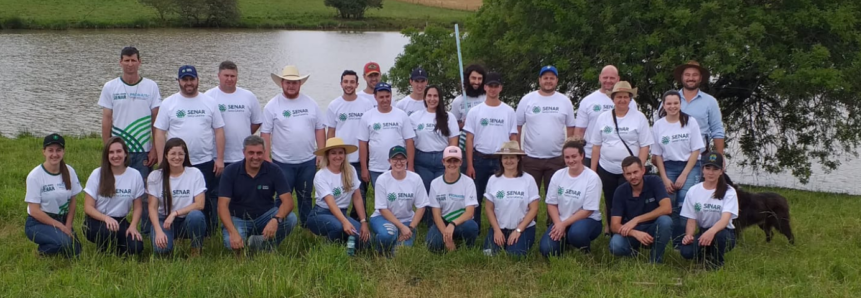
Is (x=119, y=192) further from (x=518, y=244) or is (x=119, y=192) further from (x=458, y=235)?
(x=518, y=244)

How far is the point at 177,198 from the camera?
6797 mm

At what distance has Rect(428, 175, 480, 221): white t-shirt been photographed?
7.11 m

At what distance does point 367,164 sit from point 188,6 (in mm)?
53337

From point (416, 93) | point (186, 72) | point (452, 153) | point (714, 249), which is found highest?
point (186, 72)

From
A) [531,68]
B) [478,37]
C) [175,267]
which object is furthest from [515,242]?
[478,37]

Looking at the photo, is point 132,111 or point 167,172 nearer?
point 167,172

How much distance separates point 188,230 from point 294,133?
149 centimetres

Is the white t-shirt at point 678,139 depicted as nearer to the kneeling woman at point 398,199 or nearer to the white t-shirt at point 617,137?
the white t-shirt at point 617,137

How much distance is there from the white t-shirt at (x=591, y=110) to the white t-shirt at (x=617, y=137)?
0.27m

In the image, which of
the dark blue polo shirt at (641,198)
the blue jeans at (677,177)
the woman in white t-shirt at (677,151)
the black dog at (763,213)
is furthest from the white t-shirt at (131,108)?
the black dog at (763,213)

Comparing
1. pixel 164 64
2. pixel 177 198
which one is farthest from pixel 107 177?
pixel 164 64

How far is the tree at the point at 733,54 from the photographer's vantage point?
12359 millimetres

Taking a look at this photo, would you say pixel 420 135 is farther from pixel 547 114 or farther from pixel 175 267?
pixel 175 267

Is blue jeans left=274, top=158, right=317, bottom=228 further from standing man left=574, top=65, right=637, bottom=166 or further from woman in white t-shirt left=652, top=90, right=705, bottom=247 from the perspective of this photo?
woman in white t-shirt left=652, top=90, right=705, bottom=247
